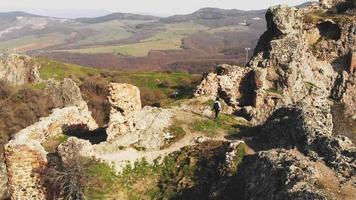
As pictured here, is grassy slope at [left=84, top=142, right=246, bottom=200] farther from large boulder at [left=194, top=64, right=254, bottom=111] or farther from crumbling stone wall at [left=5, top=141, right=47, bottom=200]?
large boulder at [left=194, top=64, right=254, bottom=111]

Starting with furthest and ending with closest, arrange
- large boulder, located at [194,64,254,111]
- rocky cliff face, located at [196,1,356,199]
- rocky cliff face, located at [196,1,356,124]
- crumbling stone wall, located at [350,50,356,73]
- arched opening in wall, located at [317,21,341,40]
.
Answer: arched opening in wall, located at [317,21,341,40] < crumbling stone wall, located at [350,50,356,73] < rocky cliff face, located at [196,1,356,124] < large boulder, located at [194,64,254,111] < rocky cliff face, located at [196,1,356,199]

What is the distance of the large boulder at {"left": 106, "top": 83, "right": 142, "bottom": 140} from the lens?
3938 cm

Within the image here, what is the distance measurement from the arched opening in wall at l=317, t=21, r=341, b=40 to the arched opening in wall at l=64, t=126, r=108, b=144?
3929 centimetres

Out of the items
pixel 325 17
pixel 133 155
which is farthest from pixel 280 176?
pixel 325 17

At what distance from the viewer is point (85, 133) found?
46062mm

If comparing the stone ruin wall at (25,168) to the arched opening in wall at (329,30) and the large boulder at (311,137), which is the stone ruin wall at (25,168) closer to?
the large boulder at (311,137)

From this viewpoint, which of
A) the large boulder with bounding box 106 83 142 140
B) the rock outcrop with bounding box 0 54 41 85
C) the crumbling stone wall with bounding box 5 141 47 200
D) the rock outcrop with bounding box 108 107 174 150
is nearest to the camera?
the crumbling stone wall with bounding box 5 141 47 200

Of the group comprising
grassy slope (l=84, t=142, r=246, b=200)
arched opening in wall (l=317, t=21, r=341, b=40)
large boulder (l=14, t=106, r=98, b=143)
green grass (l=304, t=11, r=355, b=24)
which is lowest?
grassy slope (l=84, t=142, r=246, b=200)

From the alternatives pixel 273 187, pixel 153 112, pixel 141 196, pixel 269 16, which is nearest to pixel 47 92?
pixel 269 16

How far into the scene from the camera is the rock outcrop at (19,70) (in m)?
120

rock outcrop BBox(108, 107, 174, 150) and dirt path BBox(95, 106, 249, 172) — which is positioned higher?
rock outcrop BBox(108, 107, 174, 150)

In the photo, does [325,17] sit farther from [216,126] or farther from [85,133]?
[85,133]

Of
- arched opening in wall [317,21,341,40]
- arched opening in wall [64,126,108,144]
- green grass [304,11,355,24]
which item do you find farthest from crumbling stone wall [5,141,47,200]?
arched opening in wall [317,21,341,40]

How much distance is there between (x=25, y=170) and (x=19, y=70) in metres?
93.1
